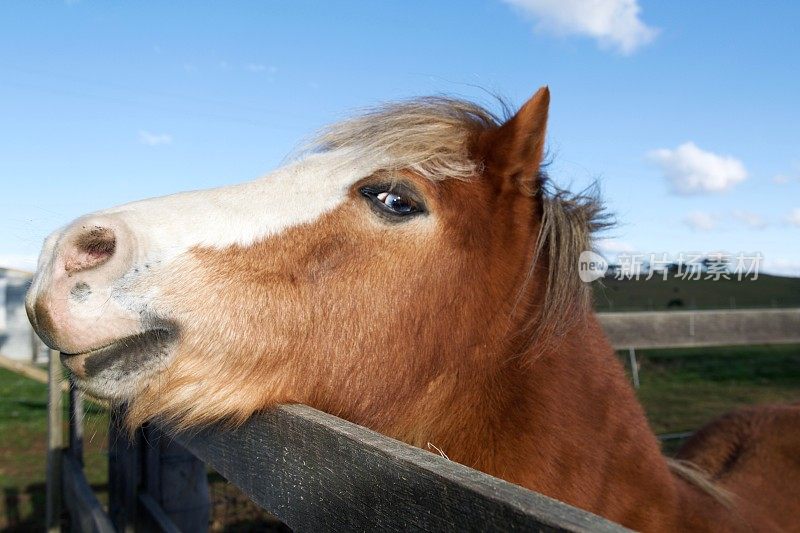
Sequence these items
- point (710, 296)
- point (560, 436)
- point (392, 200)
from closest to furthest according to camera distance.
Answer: point (560, 436), point (392, 200), point (710, 296)

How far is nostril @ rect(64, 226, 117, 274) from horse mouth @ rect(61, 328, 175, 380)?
231mm

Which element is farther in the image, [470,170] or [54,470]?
[54,470]

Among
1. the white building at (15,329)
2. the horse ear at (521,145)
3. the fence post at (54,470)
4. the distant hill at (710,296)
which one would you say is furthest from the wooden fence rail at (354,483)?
the distant hill at (710,296)

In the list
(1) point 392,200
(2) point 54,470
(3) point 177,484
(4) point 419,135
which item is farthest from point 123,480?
(4) point 419,135

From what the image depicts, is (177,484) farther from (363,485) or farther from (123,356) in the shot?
(363,485)

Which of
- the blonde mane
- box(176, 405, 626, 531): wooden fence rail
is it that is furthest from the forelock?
box(176, 405, 626, 531): wooden fence rail

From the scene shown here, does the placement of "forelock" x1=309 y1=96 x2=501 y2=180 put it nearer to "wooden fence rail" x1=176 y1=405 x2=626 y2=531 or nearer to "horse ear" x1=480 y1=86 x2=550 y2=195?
"horse ear" x1=480 y1=86 x2=550 y2=195

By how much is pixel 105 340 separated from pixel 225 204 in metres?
0.56

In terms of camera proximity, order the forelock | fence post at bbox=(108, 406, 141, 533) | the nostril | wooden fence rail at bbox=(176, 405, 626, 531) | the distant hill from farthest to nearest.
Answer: the distant hill, fence post at bbox=(108, 406, 141, 533), the forelock, the nostril, wooden fence rail at bbox=(176, 405, 626, 531)

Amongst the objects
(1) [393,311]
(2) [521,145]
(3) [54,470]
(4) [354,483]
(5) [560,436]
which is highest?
(2) [521,145]

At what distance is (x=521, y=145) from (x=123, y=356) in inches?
58.0

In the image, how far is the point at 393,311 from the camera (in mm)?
1952

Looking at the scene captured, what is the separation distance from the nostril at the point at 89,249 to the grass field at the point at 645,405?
2.35ft

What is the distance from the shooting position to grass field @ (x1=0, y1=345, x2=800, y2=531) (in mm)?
5762
